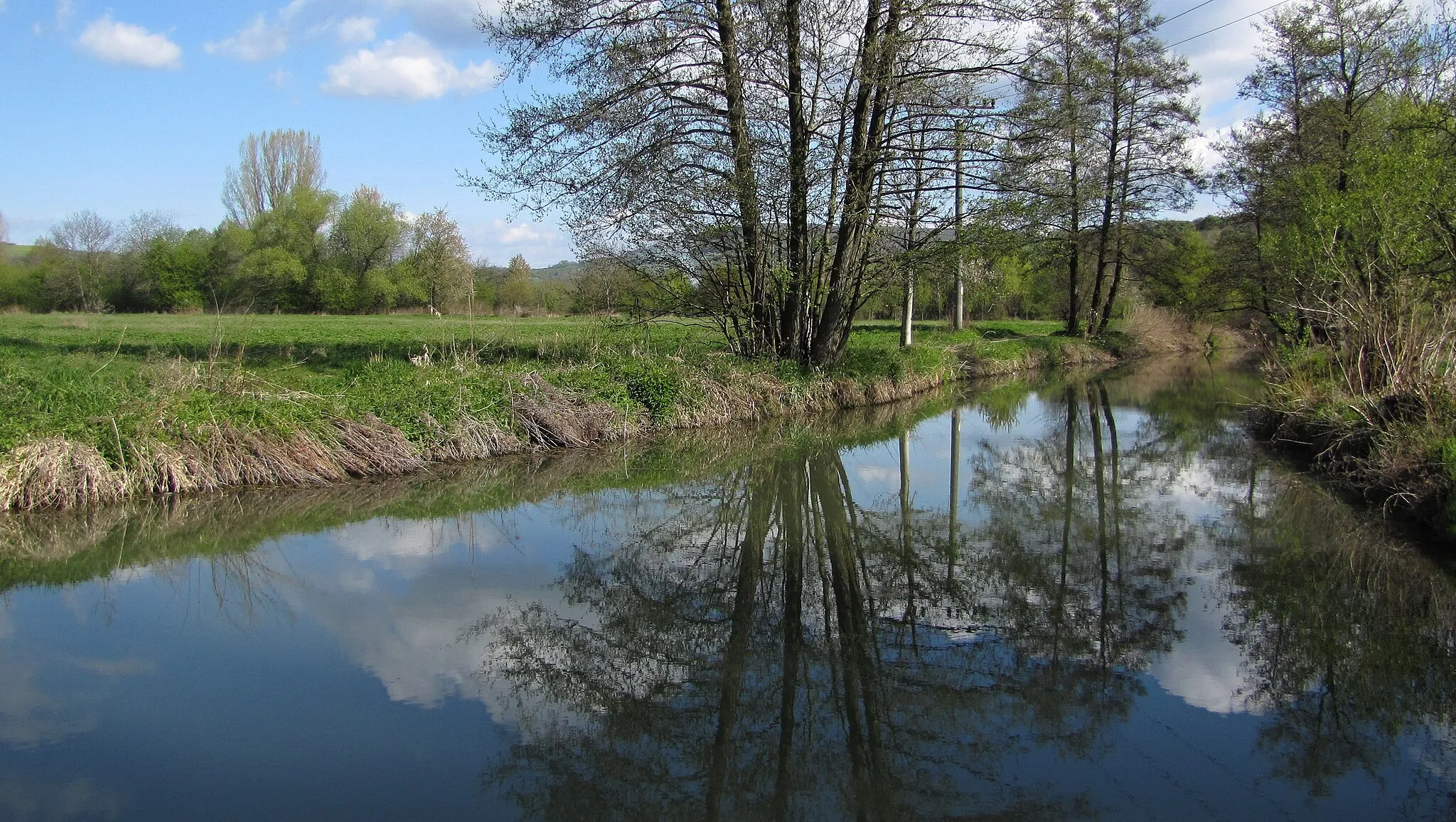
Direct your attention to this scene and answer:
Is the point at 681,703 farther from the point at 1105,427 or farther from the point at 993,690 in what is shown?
the point at 1105,427

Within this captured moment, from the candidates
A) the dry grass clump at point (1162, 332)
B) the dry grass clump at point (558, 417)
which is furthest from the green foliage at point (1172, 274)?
the dry grass clump at point (558, 417)

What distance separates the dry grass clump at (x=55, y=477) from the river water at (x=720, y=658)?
271 millimetres

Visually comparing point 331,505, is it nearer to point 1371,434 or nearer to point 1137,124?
point 1371,434

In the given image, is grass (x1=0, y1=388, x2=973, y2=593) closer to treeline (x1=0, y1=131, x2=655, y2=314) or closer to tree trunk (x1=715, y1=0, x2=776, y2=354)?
tree trunk (x1=715, y1=0, x2=776, y2=354)

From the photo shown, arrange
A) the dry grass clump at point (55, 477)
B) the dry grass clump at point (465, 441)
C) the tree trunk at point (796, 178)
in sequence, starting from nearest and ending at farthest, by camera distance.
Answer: the dry grass clump at point (55, 477) < the dry grass clump at point (465, 441) < the tree trunk at point (796, 178)

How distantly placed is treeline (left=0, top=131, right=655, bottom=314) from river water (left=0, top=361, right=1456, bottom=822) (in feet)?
93.5

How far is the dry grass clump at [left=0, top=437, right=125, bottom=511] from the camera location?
776 centimetres

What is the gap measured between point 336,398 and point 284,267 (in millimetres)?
36871

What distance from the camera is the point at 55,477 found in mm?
7883

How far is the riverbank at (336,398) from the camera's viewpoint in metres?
8.34

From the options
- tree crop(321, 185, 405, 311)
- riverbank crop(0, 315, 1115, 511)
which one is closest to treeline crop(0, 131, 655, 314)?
tree crop(321, 185, 405, 311)

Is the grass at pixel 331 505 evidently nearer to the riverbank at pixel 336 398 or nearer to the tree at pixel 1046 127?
the riverbank at pixel 336 398

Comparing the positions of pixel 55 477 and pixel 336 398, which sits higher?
pixel 336 398

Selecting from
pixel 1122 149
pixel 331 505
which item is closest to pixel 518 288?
pixel 1122 149
